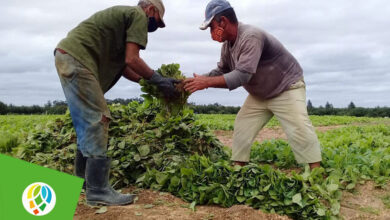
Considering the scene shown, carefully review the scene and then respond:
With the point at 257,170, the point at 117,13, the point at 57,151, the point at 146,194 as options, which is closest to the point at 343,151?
the point at 257,170

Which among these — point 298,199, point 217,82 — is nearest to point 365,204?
point 298,199

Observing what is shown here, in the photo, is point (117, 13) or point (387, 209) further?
Answer: point (387, 209)

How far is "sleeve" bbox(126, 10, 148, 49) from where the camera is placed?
3.41 m

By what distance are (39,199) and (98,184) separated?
1.35 metres

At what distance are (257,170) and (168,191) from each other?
0.91m

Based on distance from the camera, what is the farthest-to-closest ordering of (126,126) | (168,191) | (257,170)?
(126,126) < (168,191) < (257,170)

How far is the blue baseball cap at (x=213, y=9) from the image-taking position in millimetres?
3975

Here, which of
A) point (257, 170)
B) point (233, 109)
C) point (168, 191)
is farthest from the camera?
point (233, 109)

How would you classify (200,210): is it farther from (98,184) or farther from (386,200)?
(386,200)

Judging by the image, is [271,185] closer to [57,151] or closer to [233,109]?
[57,151]

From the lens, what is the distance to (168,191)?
3955 mm

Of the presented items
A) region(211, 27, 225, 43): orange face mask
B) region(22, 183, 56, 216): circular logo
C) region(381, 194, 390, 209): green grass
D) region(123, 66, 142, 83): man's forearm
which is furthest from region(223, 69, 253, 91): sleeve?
region(22, 183, 56, 216): circular logo

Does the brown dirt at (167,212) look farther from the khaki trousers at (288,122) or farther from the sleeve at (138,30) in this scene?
the sleeve at (138,30)

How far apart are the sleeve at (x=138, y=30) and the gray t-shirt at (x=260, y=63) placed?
0.94 m
